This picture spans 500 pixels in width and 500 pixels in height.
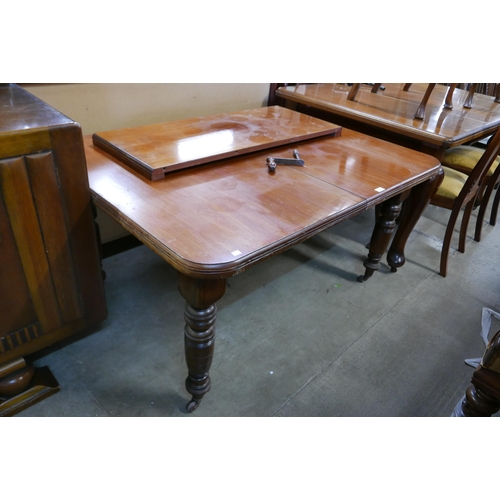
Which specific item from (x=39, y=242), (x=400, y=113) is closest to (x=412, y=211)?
(x=400, y=113)

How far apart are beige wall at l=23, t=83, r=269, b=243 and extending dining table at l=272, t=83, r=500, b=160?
0.34m

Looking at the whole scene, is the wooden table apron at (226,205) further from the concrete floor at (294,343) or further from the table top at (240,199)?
the concrete floor at (294,343)

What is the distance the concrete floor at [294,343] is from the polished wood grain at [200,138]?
0.73 meters

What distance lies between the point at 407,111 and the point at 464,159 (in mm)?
490

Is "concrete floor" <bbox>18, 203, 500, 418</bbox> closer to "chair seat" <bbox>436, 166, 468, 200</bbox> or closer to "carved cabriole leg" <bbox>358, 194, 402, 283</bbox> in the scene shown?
"carved cabriole leg" <bbox>358, 194, 402, 283</bbox>

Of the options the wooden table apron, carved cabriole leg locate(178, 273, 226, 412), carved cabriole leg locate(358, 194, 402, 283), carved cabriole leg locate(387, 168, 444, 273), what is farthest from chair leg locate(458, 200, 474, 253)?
carved cabriole leg locate(178, 273, 226, 412)

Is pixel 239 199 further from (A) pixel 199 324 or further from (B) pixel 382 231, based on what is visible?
(B) pixel 382 231

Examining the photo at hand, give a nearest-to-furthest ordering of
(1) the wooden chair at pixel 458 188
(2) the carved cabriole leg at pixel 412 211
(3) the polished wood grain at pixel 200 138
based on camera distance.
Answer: (3) the polished wood grain at pixel 200 138 < (2) the carved cabriole leg at pixel 412 211 < (1) the wooden chair at pixel 458 188

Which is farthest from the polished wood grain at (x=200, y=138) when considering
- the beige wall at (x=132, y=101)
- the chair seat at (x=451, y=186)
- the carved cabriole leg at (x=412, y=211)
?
the chair seat at (x=451, y=186)

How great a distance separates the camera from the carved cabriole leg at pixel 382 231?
1772 millimetres

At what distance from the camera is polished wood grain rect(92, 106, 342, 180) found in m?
1.33

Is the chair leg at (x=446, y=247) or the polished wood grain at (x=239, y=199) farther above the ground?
the polished wood grain at (x=239, y=199)

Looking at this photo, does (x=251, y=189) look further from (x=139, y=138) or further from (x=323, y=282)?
(x=323, y=282)

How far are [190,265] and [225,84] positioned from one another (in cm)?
152
